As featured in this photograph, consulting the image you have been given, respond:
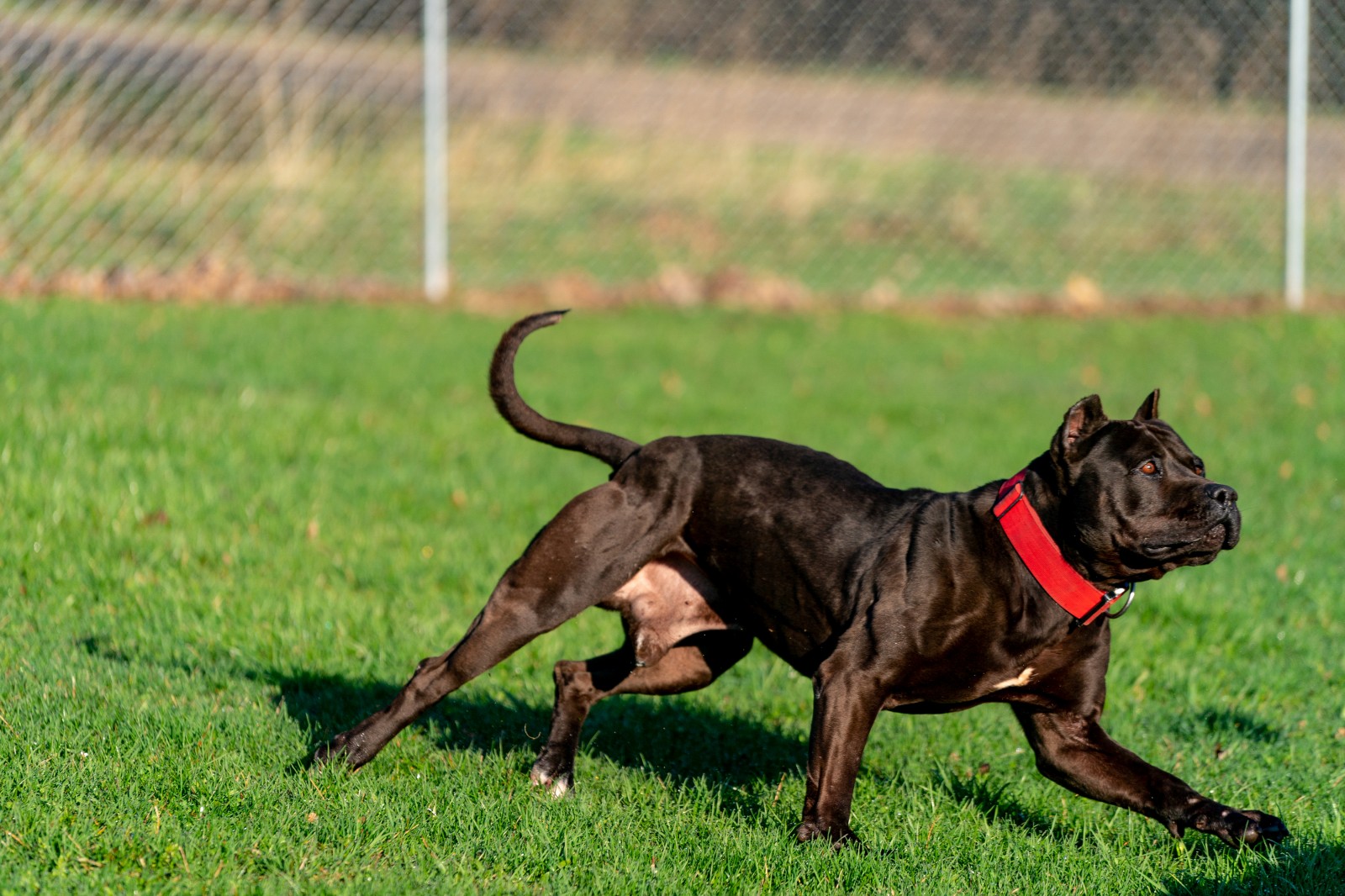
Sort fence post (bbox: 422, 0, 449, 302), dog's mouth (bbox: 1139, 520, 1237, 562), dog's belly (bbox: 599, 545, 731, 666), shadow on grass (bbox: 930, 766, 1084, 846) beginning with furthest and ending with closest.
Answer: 1. fence post (bbox: 422, 0, 449, 302)
2. dog's belly (bbox: 599, 545, 731, 666)
3. shadow on grass (bbox: 930, 766, 1084, 846)
4. dog's mouth (bbox: 1139, 520, 1237, 562)

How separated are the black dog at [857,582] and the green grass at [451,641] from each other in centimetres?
20

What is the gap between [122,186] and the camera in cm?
1138

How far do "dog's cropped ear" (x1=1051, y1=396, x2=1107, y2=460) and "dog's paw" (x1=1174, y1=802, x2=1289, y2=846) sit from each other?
0.99 m

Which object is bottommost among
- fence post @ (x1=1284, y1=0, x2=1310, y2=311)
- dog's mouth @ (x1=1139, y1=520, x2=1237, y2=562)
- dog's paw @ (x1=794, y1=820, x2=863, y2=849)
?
dog's paw @ (x1=794, y1=820, x2=863, y2=849)

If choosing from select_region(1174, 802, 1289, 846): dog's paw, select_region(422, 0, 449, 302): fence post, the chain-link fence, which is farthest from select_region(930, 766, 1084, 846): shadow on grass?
select_region(422, 0, 449, 302): fence post

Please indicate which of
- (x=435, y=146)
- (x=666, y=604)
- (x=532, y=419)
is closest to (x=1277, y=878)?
(x=666, y=604)

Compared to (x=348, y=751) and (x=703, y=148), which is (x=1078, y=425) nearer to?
(x=348, y=751)

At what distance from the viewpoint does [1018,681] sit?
13.5 ft

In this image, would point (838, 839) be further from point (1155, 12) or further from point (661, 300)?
point (1155, 12)

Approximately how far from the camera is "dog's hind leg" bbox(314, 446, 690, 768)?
174 inches

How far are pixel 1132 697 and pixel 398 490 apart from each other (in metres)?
3.59

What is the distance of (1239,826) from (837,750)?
1.05 meters

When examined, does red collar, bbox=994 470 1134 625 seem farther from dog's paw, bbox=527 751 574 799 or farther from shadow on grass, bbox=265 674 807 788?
dog's paw, bbox=527 751 574 799

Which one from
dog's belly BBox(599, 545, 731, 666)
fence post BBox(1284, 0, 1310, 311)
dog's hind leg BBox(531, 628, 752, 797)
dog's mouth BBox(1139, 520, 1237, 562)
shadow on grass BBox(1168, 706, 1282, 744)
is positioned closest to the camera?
dog's mouth BBox(1139, 520, 1237, 562)
